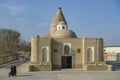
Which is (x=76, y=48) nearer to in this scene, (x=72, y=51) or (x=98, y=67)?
(x=72, y=51)

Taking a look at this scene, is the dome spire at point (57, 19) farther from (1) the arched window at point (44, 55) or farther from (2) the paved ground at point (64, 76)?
(2) the paved ground at point (64, 76)

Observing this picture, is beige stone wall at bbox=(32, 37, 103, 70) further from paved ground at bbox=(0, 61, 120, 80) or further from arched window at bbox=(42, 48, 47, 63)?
paved ground at bbox=(0, 61, 120, 80)

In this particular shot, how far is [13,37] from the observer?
299 feet

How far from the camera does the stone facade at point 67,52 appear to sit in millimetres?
48188

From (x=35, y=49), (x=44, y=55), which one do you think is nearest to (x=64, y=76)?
(x=44, y=55)

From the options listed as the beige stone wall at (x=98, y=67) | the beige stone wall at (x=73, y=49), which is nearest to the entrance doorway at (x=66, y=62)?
the beige stone wall at (x=73, y=49)

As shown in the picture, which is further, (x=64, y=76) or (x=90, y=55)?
(x=90, y=55)

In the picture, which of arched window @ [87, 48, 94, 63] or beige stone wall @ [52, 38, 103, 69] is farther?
beige stone wall @ [52, 38, 103, 69]

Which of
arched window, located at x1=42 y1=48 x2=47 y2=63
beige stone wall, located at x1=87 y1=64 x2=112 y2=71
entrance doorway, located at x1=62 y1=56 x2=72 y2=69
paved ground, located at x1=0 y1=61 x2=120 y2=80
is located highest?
arched window, located at x1=42 y1=48 x2=47 y2=63

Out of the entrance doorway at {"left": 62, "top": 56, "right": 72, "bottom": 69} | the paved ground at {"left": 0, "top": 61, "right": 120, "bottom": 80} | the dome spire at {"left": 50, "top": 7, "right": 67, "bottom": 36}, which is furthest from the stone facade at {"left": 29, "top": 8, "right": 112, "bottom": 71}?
the dome spire at {"left": 50, "top": 7, "right": 67, "bottom": 36}

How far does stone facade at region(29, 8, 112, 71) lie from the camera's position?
48.2 meters

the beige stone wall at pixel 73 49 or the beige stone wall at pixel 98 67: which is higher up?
the beige stone wall at pixel 73 49

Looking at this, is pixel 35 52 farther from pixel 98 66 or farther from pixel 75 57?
pixel 98 66

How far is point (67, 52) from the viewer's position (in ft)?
163
